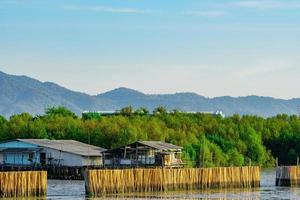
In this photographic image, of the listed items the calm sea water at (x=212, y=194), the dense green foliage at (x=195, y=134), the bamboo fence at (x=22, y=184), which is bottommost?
the calm sea water at (x=212, y=194)

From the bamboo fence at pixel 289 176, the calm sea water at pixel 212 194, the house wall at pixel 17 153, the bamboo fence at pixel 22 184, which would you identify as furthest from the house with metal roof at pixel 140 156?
the bamboo fence at pixel 22 184

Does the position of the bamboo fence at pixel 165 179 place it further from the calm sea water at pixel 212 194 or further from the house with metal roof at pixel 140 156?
the house with metal roof at pixel 140 156

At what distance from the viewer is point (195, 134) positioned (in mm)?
131250

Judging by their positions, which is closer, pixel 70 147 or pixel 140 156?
pixel 140 156

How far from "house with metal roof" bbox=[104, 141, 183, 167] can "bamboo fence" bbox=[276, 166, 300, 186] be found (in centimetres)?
1816

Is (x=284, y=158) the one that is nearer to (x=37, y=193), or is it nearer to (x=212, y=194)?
(x=212, y=194)

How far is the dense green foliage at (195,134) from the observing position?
118m

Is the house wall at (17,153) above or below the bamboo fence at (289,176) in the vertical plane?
above

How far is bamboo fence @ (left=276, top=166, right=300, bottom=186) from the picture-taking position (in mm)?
76625

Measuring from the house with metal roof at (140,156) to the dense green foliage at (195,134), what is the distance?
10.4m

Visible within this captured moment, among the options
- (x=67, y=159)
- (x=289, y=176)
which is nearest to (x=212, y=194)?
(x=289, y=176)

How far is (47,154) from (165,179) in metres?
36.1

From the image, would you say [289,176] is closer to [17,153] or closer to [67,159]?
[67,159]

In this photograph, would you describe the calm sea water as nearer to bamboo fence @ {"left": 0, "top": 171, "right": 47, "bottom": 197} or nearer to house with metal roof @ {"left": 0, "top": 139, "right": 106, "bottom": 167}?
bamboo fence @ {"left": 0, "top": 171, "right": 47, "bottom": 197}
